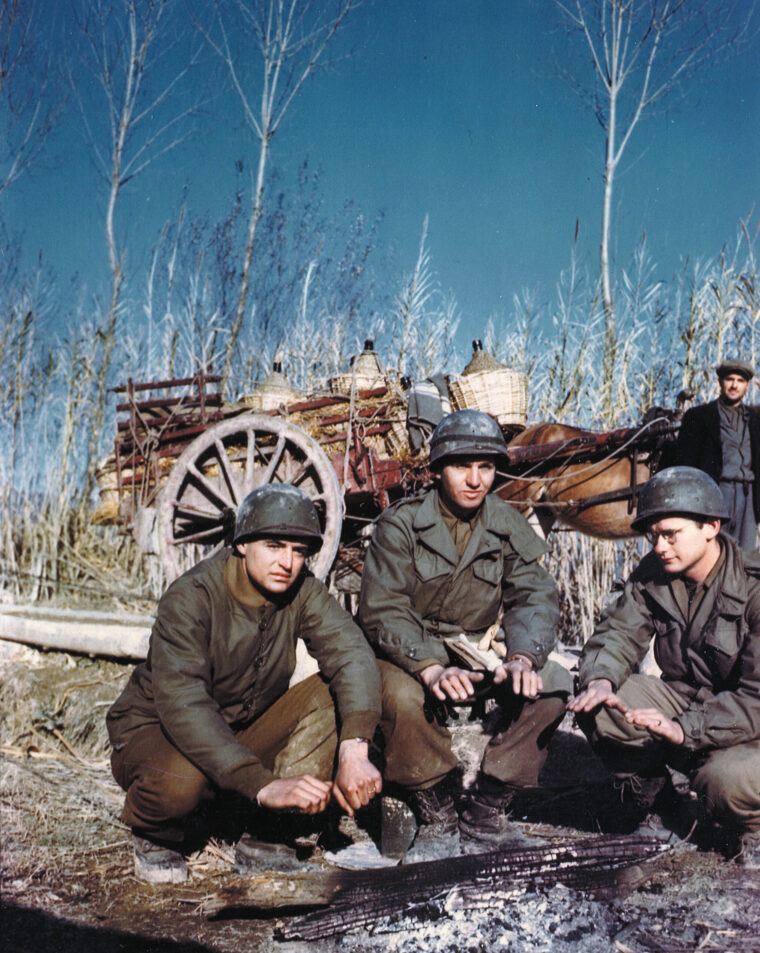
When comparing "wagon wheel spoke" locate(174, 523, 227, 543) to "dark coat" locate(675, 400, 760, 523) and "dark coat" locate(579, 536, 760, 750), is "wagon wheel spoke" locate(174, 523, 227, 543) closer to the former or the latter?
"dark coat" locate(579, 536, 760, 750)

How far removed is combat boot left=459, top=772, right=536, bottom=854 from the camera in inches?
117

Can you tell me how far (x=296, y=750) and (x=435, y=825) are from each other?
2.14 feet

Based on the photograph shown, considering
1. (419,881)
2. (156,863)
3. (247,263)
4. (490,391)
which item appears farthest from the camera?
(247,263)

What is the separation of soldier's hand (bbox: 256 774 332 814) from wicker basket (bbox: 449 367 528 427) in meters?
3.47

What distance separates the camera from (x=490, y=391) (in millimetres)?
5398

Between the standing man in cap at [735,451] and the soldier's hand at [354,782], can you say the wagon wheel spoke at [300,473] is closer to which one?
the standing man in cap at [735,451]

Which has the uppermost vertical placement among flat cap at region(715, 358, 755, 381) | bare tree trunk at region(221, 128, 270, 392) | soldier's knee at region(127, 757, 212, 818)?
bare tree trunk at region(221, 128, 270, 392)

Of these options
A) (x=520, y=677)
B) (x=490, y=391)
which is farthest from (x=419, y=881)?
(x=490, y=391)

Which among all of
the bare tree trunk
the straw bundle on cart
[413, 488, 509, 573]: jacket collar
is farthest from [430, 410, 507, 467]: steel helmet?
the bare tree trunk

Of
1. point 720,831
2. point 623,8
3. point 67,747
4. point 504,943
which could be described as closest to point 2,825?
point 67,747

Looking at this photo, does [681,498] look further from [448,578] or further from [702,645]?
[448,578]

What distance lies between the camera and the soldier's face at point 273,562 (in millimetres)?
2725

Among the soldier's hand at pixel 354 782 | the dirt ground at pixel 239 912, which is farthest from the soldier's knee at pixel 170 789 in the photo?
the soldier's hand at pixel 354 782

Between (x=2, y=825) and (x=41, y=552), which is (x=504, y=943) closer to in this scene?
(x=2, y=825)
